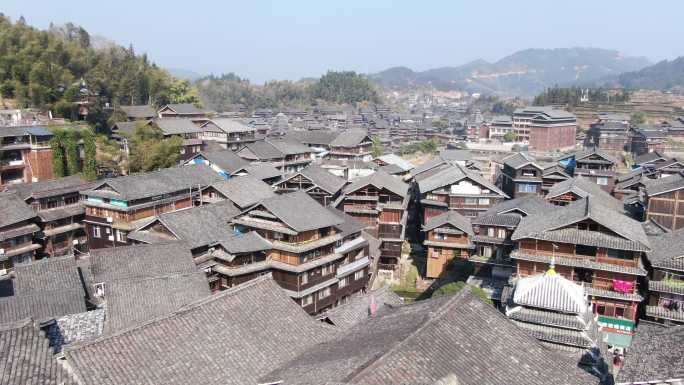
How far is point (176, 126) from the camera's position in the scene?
65.5 metres

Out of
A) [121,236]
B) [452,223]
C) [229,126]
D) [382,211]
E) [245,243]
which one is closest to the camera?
[245,243]

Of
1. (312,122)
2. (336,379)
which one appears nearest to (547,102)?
(312,122)

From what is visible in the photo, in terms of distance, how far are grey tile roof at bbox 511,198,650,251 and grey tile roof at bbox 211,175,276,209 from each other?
22220 millimetres

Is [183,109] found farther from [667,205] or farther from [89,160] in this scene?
[667,205]

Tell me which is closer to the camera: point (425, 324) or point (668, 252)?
point (425, 324)

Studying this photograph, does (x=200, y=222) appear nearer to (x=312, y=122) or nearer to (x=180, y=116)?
(x=180, y=116)

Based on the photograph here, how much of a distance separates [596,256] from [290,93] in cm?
16354

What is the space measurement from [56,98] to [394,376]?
2532 inches

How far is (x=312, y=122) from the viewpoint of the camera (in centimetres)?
12950

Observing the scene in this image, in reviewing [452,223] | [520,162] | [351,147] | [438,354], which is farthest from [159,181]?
[520,162]

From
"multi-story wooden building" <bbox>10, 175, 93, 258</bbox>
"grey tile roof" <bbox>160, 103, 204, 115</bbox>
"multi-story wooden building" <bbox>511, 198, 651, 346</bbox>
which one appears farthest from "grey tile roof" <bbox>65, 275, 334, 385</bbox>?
"grey tile roof" <bbox>160, 103, 204, 115</bbox>

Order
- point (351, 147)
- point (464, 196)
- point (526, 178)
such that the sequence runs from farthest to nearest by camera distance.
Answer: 1. point (351, 147)
2. point (526, 178)
3. point (464, 196)

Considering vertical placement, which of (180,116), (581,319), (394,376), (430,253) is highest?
(180,116)

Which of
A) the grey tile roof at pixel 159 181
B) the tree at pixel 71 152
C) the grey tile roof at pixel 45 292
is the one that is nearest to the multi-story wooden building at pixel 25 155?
the tree at pixel 71 152
